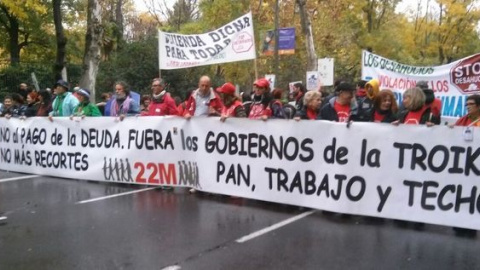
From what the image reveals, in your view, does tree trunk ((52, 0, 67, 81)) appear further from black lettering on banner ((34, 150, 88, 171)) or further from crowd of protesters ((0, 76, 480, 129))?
black lettering on banner ((34, 150, 88, 171))

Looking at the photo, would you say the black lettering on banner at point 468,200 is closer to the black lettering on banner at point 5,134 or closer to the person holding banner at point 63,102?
the person holding banner at point 63,102

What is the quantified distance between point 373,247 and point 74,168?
18.3 feet

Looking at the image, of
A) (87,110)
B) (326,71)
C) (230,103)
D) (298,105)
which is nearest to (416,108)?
(230,103)

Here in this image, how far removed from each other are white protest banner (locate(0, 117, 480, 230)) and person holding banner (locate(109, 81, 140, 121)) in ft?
1.36

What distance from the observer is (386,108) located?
6.67m

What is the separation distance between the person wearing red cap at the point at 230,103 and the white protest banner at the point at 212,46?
1525 mm

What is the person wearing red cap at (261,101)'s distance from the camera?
7.31m

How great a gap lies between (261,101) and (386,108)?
1.74 m

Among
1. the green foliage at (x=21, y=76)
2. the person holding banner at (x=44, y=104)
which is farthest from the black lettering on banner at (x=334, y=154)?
the green foliage at (x=21, y=76)

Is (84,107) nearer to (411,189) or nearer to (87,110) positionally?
(87,110)

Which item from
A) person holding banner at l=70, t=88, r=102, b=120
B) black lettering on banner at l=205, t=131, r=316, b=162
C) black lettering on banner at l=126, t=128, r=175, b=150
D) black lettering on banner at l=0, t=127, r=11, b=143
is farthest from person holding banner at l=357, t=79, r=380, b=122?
black lettering on banner at l=0, t=127, r=11, b=143

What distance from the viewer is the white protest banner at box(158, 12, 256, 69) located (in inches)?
352

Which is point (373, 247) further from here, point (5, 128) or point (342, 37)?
point (342, 37)

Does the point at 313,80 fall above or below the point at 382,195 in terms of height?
above
